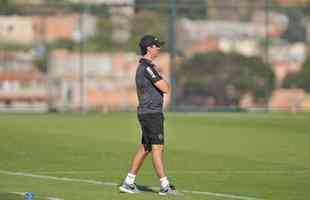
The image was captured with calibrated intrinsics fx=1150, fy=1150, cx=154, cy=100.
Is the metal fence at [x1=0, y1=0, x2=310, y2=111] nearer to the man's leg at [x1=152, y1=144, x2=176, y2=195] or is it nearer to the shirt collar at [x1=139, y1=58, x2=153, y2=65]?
the shirt collar at [x1=139, y1=58, x2=153, y2=65]

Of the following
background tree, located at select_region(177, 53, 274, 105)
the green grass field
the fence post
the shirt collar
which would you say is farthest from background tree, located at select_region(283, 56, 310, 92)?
the shirt collar

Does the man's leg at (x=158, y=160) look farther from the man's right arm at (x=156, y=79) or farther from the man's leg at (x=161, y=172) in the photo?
the man's right arm at (x=156, y=79)

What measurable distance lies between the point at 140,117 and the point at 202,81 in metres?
24.1

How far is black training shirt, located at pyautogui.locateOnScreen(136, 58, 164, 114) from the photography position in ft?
42.7

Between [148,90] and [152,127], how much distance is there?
0.42 meters

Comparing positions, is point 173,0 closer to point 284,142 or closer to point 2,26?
point 2,26

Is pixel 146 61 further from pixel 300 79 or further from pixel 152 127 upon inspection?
pixel 300 79

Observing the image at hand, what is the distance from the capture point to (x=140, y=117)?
13.1 m

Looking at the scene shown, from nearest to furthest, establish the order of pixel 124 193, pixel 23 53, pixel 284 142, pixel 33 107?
1. pixel 124 193
2. pixel 284 142
3. pixel 33 107
4. pixel 23 53

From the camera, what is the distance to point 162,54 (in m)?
37.1

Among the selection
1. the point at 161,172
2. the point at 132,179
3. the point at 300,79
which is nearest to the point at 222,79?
the point at 300,79

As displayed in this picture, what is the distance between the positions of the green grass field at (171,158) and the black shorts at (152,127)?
61cm

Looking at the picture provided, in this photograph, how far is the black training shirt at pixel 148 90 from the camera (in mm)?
13023

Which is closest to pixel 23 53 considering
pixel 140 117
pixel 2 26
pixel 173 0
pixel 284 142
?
pixel 2 26
